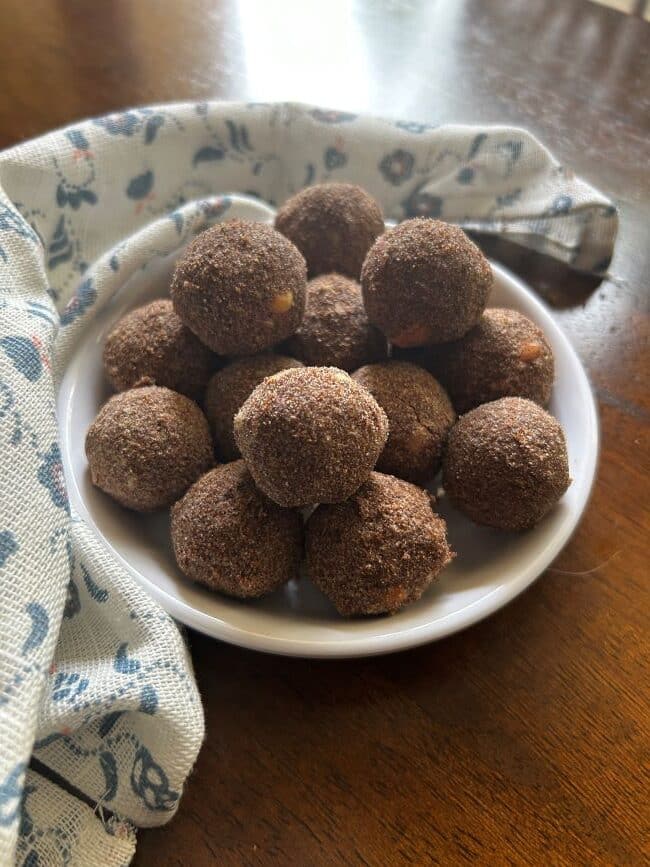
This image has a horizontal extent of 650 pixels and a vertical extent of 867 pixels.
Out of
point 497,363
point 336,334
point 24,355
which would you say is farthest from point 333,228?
point 24,355

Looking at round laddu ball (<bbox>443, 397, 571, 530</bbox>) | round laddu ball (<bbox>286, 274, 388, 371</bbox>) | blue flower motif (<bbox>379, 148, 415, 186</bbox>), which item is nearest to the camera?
round laddu ball (<bbox>443, 397, 571, 530</bbox>)

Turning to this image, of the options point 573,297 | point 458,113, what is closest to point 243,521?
point 573,297

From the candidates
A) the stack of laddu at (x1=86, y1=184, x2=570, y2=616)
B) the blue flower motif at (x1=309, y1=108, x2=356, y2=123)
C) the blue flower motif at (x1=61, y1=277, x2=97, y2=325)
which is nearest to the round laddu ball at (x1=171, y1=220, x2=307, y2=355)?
the stack of laddu at (x1=86, y1=184, x2=570, y2=616)

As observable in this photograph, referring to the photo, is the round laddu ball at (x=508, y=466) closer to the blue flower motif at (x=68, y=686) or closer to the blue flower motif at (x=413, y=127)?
the blue flower motif at (x=68, y=686)

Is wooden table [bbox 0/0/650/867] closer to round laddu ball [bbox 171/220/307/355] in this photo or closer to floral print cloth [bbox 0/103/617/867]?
floral print cloth [bbox 0/103/617/867]

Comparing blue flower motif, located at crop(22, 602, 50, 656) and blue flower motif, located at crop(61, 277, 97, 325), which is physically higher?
blue flower motif, located at crop(61, 277, 97, 325)

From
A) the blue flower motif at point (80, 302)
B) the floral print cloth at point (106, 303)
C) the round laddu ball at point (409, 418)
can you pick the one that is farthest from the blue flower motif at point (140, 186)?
the round laddu ball at point (409, 418)

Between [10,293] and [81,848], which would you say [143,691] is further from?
[10,293]

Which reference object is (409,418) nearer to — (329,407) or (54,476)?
(329,407)
